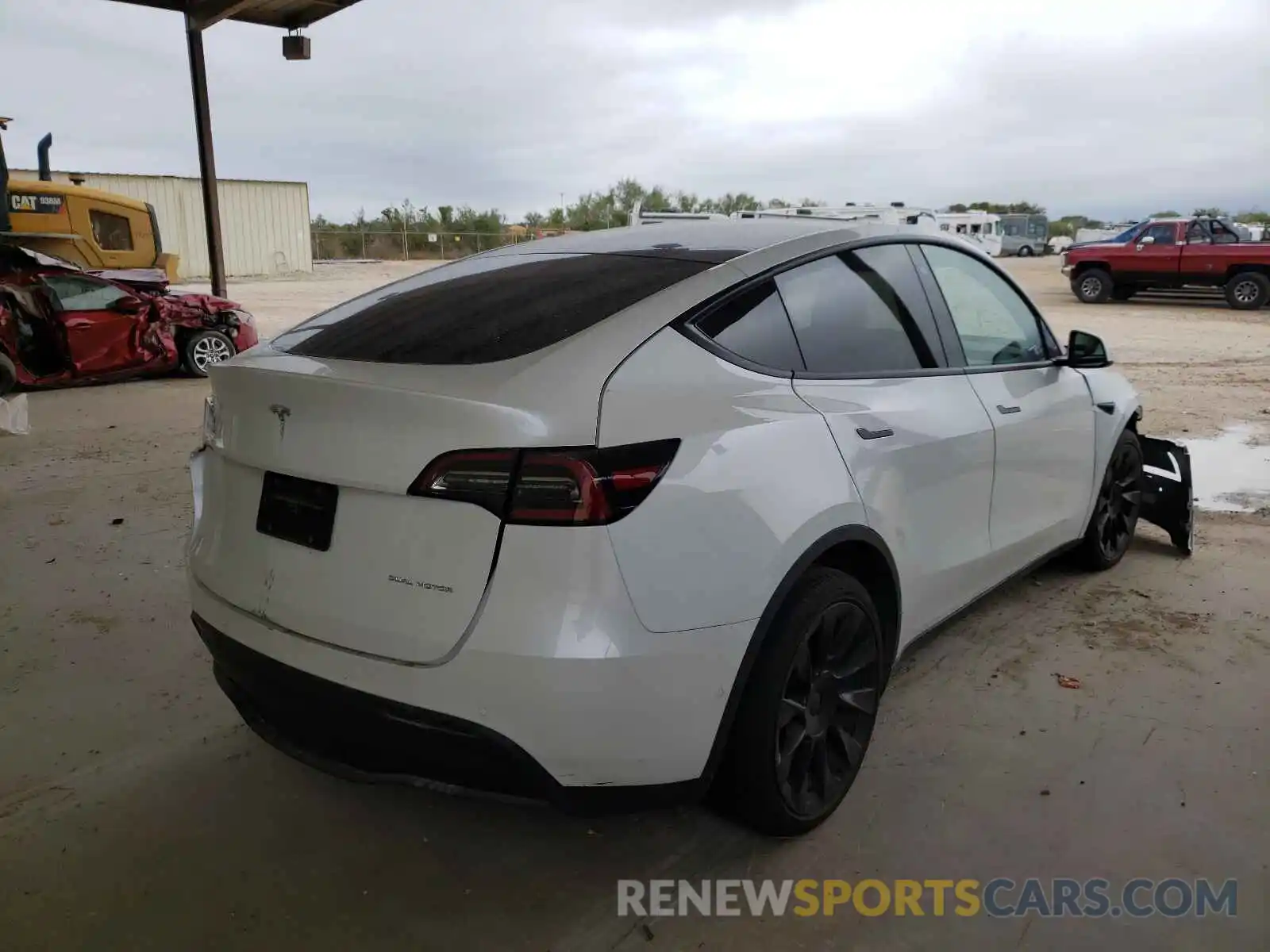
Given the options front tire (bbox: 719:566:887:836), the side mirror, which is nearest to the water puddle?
the side mirror

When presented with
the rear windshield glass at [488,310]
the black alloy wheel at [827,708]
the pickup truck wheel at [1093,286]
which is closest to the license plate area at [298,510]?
the rear windshield glass at [488,310]

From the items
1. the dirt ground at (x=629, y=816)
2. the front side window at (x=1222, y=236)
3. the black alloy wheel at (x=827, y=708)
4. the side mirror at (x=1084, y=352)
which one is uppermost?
the front side window at (x=1222, y=236)

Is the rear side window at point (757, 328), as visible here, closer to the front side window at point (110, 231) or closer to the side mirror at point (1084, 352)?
the side mirror at point (1084, 352)

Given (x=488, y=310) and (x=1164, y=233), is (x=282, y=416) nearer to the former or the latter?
(x=488, y=310)

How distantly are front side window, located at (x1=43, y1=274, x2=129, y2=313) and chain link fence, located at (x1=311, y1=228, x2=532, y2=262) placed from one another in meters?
31.3

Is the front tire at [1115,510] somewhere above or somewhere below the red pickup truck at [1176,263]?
below

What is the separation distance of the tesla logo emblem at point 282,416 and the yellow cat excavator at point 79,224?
44.0ft

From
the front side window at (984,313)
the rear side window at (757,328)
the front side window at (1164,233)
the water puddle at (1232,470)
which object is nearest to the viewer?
the rear side window at (757,328)

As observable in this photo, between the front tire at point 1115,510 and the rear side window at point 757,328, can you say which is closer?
the rear side window at point 757,328

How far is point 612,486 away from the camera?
1952 millimetres

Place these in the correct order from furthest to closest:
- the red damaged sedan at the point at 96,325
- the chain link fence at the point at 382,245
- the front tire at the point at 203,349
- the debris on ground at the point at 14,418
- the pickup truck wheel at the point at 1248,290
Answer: the chain link fence at the point at 382,245, the pickup truck wheel at the point at 1248,290, the front tire at the point at 203,349, the red damaged sedan at the point at 96,325, the debris on ground at the point at 14,418

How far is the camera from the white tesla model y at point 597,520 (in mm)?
1942

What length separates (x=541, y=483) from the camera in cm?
192

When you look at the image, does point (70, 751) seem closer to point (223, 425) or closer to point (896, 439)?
point (223, 425)
